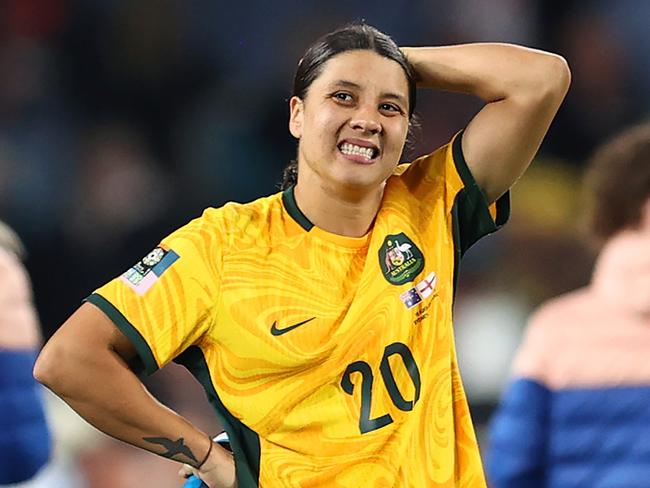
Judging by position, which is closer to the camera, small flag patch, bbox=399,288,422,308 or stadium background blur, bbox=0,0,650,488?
small flag patch, bbox=399,288,422,308

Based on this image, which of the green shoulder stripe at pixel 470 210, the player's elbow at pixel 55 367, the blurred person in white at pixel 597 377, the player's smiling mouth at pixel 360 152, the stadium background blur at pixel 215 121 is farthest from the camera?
the stadium background blur at pixel 215 121

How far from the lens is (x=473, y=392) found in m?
6.12

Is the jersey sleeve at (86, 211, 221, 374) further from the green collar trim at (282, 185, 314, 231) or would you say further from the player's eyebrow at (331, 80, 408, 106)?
the player's eyebrow at (331, 80, 408, 106)

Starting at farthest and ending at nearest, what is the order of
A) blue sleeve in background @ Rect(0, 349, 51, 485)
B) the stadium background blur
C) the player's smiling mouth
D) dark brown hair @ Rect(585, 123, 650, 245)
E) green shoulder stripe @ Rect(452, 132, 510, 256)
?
the stadium background blur, blue sleeve in background @ Rect(0, 349, 51, 485), dark brown hair @ Rect(585, 123, 650, 245), green shoulder stripe @ Rect(452, 132, 510, 256), the player's smiling mouth

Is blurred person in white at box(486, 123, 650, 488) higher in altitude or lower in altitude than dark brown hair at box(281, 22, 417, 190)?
lower

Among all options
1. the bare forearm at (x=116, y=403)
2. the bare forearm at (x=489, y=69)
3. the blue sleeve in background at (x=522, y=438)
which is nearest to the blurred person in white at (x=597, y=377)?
the blue sleeve in background at (x=522, y=438)

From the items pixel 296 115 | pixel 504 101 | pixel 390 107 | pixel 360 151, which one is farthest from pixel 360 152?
pixel 504 101

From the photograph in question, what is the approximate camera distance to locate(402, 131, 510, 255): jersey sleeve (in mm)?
3113

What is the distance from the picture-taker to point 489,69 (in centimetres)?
311

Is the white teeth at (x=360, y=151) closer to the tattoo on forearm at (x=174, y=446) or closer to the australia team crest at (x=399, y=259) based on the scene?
the australia team crest at (x=399, y=259)

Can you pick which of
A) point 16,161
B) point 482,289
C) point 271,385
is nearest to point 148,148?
point 16,161

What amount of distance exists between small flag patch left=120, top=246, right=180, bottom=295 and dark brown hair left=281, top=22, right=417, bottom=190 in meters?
0.47

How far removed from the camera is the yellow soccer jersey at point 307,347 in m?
2.90

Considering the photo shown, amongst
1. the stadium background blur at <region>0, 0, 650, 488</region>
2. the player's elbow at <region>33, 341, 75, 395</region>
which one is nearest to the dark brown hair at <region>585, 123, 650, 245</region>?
the player's elbow at <region>33, 341, 75, 395</region>
